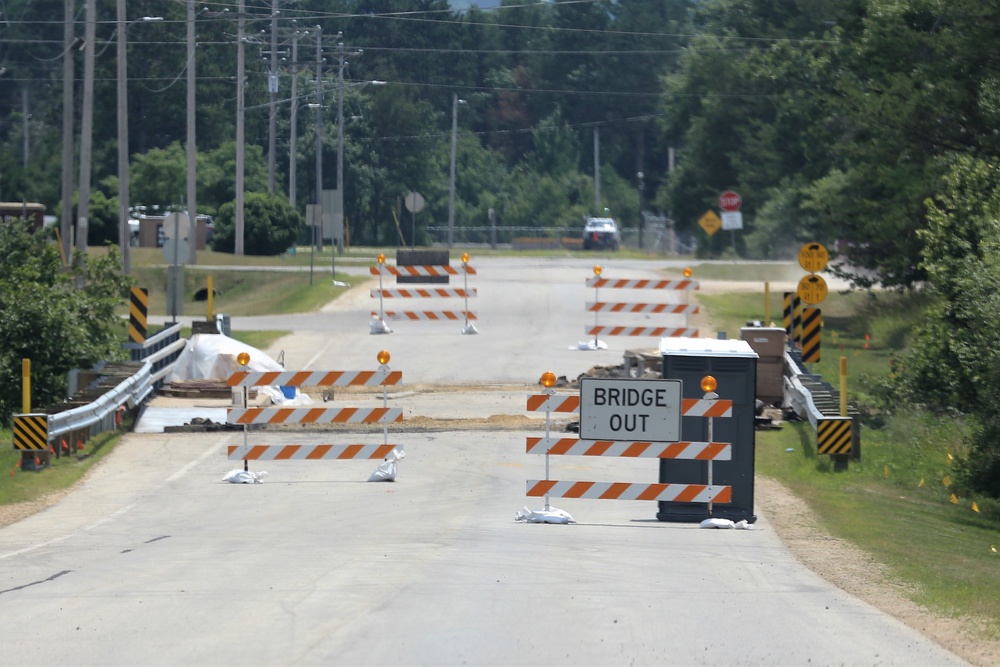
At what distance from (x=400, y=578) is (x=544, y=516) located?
11.6ft

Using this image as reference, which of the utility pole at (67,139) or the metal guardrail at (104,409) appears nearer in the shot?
the metal guardrail at (104,409)

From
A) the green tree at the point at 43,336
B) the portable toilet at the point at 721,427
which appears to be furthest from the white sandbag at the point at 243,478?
the green tree at the point at 43,336

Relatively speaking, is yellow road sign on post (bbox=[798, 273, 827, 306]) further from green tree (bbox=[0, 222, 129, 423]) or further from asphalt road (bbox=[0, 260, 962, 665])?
green tree (bbox=[0, 222, 129, 423])

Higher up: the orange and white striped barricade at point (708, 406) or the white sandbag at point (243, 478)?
the orange and white striped barricade at point (708, 406)

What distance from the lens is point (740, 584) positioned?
1089 centimetres

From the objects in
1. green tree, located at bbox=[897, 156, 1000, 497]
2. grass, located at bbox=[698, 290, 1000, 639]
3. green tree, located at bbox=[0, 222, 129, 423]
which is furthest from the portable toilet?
green tree, located at bbox=[0, 222, 129, 423]

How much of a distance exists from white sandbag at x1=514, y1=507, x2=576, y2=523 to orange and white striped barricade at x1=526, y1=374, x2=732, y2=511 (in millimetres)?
126

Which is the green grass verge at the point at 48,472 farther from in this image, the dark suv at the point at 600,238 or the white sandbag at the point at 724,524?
the dark suv at the point at 600,238

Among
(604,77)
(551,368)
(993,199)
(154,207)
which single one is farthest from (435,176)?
(993,199)

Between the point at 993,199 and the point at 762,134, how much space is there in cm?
4438

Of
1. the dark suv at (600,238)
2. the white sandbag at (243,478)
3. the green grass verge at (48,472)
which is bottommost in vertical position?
the green grass verge at (48,472)

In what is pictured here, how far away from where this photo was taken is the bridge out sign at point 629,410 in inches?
550

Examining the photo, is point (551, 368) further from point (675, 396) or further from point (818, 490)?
point (675, 396)

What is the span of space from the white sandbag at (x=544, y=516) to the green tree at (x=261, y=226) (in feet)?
155
